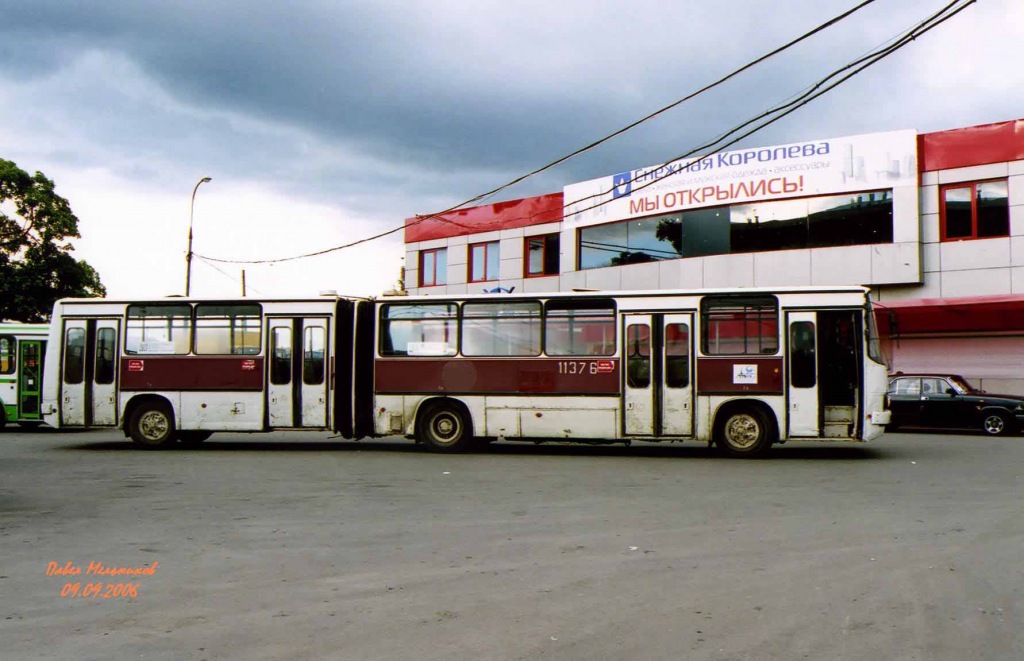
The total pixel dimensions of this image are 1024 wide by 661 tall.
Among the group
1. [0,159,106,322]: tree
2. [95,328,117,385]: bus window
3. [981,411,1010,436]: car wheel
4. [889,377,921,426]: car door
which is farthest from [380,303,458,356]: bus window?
[0,159,106,322]: tree

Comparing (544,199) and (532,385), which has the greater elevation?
(544,199)

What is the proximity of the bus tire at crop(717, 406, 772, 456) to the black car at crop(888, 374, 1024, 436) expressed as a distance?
738cm

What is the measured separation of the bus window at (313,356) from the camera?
1712cm

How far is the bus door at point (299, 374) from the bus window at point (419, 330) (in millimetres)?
1168

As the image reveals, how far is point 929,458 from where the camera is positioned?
50.4ft

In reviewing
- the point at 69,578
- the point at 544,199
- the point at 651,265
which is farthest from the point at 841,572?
the point at 544,199

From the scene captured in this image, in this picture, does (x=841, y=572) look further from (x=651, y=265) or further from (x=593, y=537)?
(x=651, y=265)

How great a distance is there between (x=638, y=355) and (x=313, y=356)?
6074 mm

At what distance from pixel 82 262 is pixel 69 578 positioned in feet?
142

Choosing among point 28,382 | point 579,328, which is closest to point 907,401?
point 579,328

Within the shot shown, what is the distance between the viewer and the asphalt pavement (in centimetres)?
499

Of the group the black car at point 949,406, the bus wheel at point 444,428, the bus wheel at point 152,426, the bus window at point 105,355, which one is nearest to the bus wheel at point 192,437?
the bus wheel at point 152,426

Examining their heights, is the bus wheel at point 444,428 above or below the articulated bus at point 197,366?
below

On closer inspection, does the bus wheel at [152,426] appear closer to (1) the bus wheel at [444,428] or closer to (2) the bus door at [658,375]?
(1) the bus wheel at [444,428]
